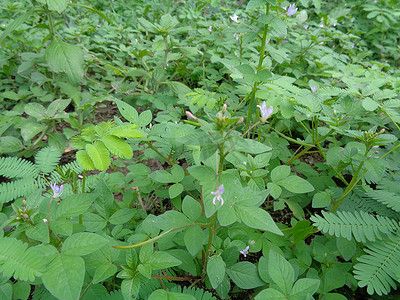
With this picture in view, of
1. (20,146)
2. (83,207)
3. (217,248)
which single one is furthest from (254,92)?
(20,146)

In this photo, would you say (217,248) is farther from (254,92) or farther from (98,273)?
(254,92)

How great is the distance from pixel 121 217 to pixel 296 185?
1061 mm

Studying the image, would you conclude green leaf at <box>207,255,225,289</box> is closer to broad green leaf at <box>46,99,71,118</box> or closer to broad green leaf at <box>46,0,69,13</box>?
broad green leaf at <box>46,99,71,118</box>

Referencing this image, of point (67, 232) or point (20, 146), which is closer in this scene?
point (67, 232)

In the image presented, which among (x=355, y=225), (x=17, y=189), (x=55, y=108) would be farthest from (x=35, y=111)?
(x=355, y=225)

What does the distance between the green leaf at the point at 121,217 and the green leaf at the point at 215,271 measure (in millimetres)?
555

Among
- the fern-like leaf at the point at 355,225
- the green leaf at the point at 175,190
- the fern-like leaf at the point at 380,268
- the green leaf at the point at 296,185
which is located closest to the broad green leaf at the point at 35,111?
the green leaf at the point at 175,190

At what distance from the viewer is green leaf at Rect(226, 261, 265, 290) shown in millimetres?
1319

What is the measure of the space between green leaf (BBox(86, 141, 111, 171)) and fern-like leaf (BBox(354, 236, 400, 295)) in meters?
1.38

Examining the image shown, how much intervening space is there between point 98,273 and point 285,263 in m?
0.85

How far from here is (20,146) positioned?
7.82 ft

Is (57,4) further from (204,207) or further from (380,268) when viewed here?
(380,268)

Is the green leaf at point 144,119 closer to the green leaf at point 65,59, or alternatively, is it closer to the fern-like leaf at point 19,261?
the fern-like leaf at point 19,261

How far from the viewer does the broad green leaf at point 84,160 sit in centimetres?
126
